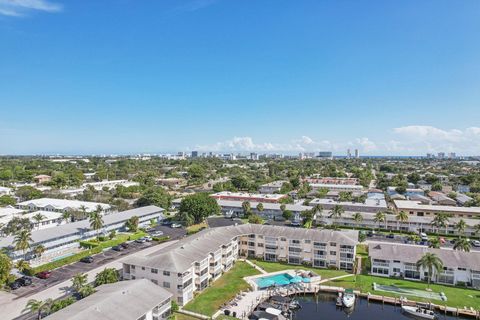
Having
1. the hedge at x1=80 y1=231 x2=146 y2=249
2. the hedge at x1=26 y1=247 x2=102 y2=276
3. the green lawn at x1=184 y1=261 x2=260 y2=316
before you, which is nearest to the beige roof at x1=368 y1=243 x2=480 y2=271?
the green lawn at x1=184 y1=261 x2=260 y2=316

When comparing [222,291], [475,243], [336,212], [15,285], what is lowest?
[475,243]

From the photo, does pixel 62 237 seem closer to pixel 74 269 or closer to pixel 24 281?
pixel 74 269

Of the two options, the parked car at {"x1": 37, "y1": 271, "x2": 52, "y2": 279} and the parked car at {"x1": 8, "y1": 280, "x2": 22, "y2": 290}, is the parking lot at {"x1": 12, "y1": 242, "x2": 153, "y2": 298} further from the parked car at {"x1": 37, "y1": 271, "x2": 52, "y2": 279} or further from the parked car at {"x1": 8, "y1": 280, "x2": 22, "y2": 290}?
the parked car at {"x1": 8, "y1": 280, "x2": 22, "y2": 290}

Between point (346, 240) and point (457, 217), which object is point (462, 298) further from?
point (457, 217)

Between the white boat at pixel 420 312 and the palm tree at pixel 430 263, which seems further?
the palm tree at pixel 430 263

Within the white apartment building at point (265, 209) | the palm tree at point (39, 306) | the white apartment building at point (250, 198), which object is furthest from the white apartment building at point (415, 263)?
the white apartment building at point (250, 198)

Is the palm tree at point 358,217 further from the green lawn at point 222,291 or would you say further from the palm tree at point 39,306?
the palm tree at point 39,306

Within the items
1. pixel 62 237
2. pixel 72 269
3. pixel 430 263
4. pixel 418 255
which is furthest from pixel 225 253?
pixel 62 237
